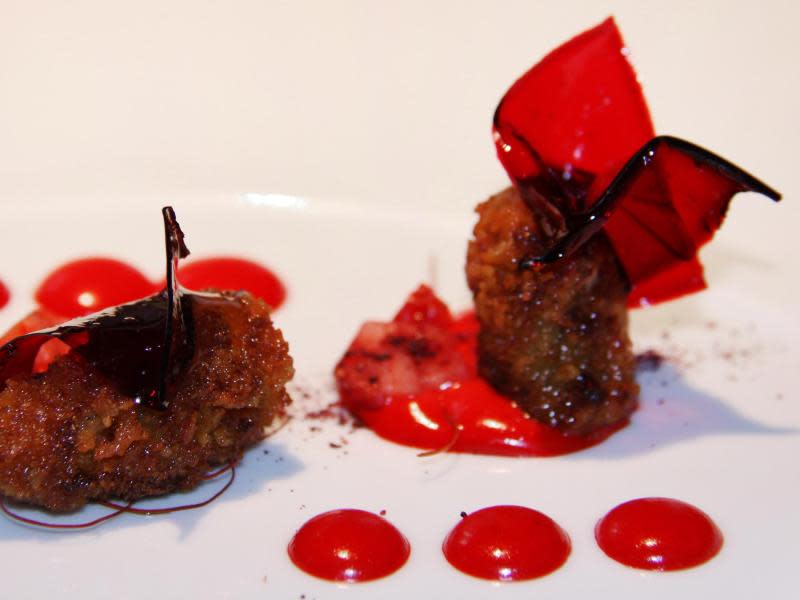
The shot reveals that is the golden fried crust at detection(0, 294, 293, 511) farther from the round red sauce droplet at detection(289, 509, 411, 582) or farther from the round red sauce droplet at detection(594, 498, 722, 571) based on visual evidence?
the round red sauce droplet at detection(594, 498, 722, 571)

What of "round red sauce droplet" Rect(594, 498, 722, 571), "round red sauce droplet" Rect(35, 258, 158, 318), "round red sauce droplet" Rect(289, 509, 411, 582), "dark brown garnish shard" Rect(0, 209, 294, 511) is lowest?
"round red sauce droplet" Rect(289, 509, 411, 582)

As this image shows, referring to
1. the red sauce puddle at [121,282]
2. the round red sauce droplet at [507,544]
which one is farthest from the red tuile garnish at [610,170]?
the red sauce puddle at [121,282]

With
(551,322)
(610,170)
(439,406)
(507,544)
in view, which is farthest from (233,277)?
(507,544)

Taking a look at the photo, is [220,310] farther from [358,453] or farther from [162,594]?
[162,594]

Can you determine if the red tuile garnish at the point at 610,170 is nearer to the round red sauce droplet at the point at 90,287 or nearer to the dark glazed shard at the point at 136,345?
the dark glazed shard at the point at 136,345

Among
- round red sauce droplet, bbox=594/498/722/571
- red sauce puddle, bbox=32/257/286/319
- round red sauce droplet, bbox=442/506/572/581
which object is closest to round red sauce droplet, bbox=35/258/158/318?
red sauce puddle, bbox=32/257/286/319

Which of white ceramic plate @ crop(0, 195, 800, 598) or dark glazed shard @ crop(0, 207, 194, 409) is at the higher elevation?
dark glazed shard @ crop(0, 207, 194, 409)

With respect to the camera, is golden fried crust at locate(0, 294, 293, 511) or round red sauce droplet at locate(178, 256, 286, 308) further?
round red sauce droplet at locate(178, 256, 286, 308)
